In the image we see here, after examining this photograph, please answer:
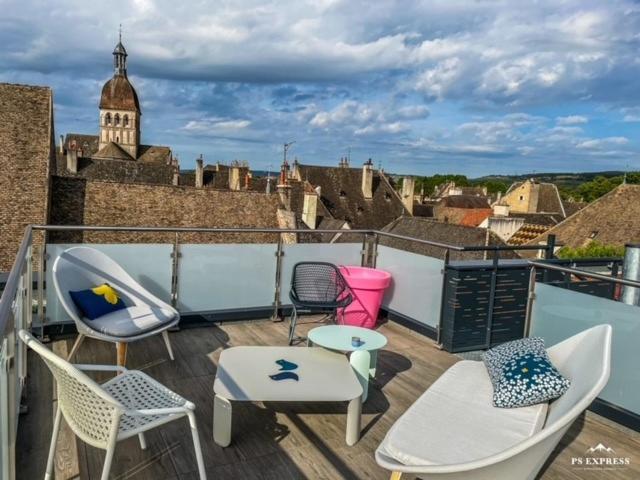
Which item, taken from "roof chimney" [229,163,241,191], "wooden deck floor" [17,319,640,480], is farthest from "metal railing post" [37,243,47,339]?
"roof chimney" [229,163,241,191]

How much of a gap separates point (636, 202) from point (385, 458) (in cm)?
2170

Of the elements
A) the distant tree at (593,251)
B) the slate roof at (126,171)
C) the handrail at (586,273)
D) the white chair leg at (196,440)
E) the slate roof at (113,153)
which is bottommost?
the distant tree at (593,251)

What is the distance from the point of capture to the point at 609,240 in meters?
19.4

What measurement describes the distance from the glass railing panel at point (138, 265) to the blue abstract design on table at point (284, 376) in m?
2.55

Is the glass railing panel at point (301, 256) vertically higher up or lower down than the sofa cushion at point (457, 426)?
higher up

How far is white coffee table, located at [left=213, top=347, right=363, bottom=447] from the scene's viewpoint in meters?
2.95

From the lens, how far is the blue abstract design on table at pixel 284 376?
10.4 ft

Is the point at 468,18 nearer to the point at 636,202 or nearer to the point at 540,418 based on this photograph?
the point at 540,418

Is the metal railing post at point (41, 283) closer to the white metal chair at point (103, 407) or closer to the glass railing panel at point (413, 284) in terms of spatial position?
the white metal chair at point (103, 407)

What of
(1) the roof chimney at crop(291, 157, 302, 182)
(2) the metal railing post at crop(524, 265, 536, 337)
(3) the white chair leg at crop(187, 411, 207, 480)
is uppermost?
(1) the roof chimney at crop(291, 157, 302, 182)

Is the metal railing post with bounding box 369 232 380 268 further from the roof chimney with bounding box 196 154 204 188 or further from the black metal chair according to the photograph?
the roof chimney with bounding box 196 154 204 188

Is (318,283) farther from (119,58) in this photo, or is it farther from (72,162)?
(119,58)

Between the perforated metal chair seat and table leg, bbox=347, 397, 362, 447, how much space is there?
1114 mm

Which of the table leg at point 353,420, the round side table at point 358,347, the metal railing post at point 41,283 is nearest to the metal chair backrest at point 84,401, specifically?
the table leg at point 353,420
